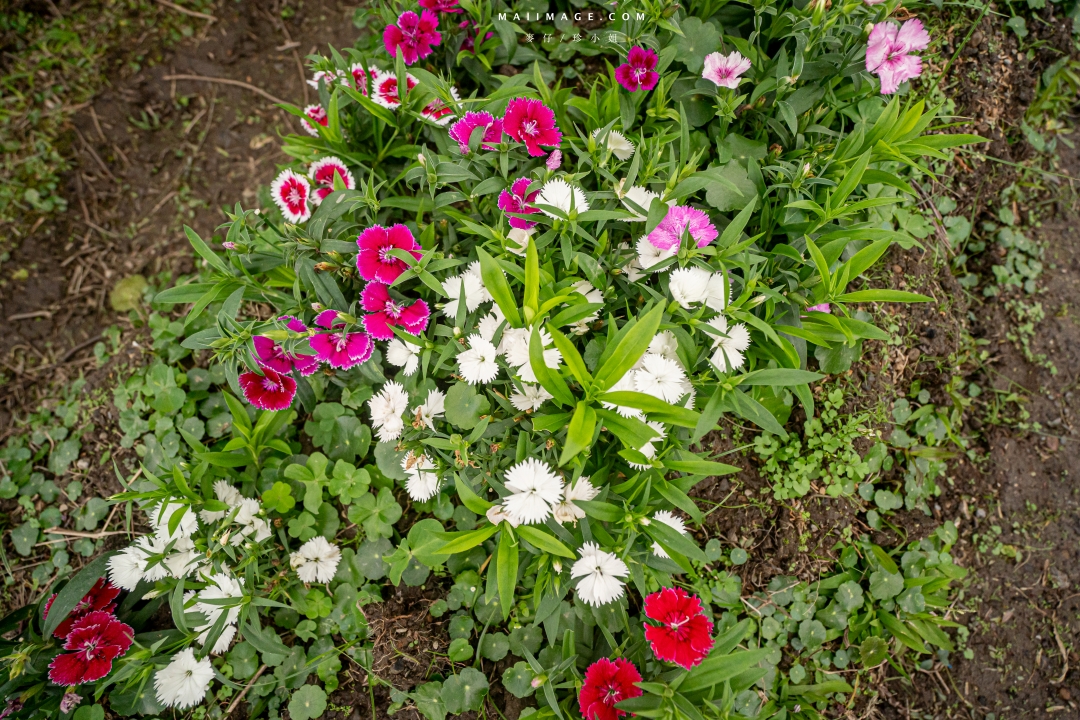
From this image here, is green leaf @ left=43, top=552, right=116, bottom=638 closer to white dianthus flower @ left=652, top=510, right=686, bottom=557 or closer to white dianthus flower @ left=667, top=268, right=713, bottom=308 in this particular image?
white dianthus flower @ left=652, top=510, right=686, bottom=557

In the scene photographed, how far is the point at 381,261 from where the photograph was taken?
183cm

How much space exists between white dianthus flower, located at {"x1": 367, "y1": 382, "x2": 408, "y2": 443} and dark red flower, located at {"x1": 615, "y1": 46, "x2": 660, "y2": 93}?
4.04ft

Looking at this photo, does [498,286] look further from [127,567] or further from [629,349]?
[127,567]

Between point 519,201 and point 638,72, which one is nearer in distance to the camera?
point 519,201

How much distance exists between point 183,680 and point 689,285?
2.07 meters

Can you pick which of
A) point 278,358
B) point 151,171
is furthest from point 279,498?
point 151,171

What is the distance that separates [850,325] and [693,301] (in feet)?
1.59

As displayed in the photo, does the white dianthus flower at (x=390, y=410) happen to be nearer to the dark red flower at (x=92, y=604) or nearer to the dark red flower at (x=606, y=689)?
the dark red flower at (x=606, y=689)

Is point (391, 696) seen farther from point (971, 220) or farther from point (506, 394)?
point (971, 220)

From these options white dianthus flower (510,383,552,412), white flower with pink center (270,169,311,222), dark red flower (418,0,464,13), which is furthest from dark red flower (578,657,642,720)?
dark red flower (418,0,464,13)

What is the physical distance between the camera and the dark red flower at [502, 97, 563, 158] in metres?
1.82

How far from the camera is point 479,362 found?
1728 mm

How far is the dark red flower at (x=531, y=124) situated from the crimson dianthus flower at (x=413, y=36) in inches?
20.4

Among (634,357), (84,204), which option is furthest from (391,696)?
(84,204)
